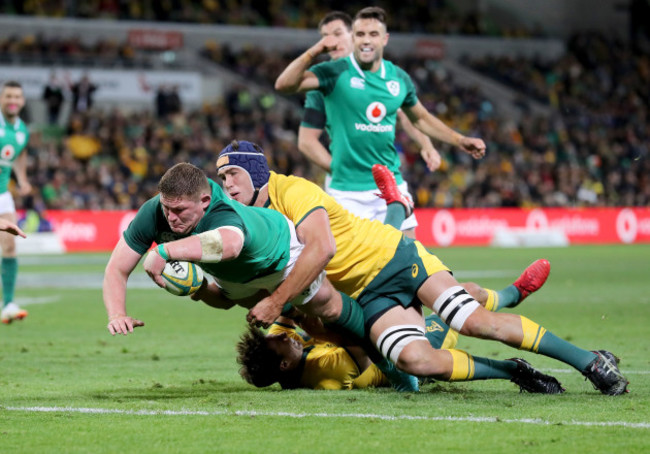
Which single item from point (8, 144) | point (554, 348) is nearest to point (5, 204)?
point (8, 144)

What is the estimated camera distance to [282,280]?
6.26 meters

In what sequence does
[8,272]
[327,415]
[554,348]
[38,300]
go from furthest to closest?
[38,300]
[8,272]
[554,348]
[327,415]

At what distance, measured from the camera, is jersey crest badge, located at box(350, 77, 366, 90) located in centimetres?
924

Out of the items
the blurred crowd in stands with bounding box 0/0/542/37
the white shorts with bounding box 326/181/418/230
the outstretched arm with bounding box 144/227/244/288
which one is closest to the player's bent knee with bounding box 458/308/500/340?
the outstretched arm with bounding box 144/227/244/288

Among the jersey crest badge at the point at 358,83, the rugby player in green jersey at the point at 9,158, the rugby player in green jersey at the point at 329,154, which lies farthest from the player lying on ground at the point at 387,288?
the rugby player in green jersey at the point at 9,158

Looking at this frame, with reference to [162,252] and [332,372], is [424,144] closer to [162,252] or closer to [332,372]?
[332,372]

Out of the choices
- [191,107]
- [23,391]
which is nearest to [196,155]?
[191,107]

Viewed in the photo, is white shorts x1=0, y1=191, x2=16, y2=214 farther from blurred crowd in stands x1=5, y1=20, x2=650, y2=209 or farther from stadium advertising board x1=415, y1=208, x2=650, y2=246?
stadium advertising board x1=415, y1=208, x2=650, y2=246

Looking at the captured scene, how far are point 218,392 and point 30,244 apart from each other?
804 inches

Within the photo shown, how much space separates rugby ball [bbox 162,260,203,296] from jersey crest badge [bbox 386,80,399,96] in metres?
4.02

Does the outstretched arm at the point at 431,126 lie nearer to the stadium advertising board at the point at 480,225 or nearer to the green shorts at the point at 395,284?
the green shorts at the point at 395,284

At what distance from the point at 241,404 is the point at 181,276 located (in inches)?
40.5

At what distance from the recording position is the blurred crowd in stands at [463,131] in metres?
28.4

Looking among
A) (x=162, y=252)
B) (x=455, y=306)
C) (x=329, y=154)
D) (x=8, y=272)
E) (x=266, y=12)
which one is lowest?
(x=8, y=272)
